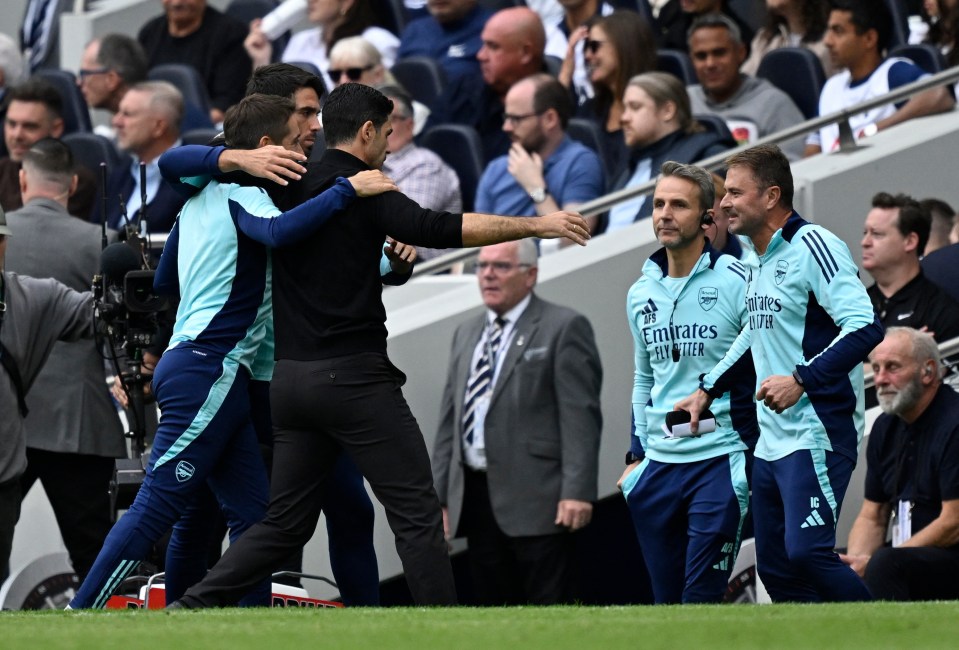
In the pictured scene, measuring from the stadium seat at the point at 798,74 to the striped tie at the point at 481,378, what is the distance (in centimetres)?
311

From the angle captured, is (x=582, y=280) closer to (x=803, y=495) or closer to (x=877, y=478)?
(x=877, y=478)

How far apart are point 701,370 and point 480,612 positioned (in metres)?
1.81

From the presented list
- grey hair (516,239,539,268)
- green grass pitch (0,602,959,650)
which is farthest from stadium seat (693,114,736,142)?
green grass pitch (0,602,959,650)

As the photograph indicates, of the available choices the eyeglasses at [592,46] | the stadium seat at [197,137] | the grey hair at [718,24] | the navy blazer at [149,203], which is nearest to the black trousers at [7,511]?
the navy blazer at [149,203]

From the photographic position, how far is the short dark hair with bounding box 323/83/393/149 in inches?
264

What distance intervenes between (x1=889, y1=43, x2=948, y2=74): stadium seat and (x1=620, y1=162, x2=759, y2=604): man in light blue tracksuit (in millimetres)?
4102

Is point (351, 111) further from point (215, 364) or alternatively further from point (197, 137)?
point (197, 137)

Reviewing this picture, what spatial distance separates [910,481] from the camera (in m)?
8.41

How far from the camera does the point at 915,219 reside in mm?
9094

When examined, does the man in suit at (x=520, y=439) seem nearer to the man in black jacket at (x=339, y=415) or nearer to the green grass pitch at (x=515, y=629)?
the man in black jacket at (x=339, y=415)

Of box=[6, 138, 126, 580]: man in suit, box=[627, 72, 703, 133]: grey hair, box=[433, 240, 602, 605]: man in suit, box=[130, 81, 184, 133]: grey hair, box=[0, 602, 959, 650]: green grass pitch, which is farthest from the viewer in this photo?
box=[130, 81, 184, 133]: grey hair

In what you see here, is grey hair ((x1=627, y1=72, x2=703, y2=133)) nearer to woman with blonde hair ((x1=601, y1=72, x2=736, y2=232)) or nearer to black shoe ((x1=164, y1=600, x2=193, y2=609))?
woman with blonde hair ((x1=601, y1=72, x2=736, y2=232))

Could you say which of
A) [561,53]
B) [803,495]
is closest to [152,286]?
[803,495]

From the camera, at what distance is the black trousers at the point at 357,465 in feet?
21.5
